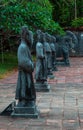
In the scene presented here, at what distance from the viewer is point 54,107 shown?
9773 millimetres

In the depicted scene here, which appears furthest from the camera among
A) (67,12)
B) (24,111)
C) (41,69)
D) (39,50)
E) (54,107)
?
(67,12)

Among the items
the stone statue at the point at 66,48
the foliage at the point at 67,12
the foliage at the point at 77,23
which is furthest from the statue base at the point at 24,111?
the foliage at the point at 67,12

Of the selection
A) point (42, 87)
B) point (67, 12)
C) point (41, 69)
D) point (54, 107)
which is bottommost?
point (67, 12)

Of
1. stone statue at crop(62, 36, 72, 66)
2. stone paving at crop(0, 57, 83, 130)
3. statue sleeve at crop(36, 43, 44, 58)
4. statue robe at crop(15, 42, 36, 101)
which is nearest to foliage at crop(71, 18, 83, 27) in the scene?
stone statue at crop(62, 36, 72, 66)

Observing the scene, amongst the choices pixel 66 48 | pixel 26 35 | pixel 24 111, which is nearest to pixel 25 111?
pixel 24 111

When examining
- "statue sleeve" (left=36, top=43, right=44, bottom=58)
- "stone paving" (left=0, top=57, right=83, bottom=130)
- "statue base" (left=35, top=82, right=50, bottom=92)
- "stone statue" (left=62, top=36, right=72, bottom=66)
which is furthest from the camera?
"stone statue" (left=62, top=36, right=72, bottom=66)

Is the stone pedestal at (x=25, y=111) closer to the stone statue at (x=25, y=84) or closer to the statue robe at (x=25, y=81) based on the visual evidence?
→ the stone statue at (x=25, y=84)

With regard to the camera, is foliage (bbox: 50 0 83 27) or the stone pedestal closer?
the stone pedestal

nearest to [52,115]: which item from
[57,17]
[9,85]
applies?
[9,85]

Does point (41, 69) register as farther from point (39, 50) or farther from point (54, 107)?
point (54, 107)

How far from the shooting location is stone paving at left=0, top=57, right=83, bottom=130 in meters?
7.87

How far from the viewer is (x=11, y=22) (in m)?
19.6

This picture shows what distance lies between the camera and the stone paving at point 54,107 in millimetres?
7867

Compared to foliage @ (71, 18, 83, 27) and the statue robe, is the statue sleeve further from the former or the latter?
foliage @ (71, 18, 83, 27)
